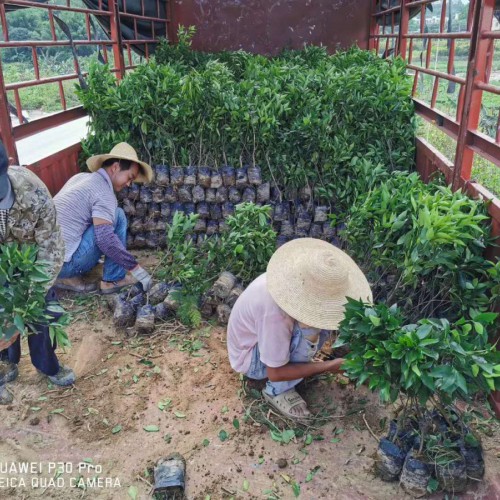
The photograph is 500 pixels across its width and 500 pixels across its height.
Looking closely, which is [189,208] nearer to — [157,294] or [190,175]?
[190,175]

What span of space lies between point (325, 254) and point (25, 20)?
25.3m

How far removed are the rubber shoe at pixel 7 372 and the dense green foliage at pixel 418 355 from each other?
2217 mm

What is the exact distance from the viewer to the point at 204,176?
16.2ft

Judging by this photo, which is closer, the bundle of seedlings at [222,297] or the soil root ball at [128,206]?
the bundle of seedlings at [222,297]

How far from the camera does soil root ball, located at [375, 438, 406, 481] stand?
2412mm

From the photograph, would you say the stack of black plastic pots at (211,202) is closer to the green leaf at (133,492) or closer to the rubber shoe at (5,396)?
the rubber shoe at (5,396)

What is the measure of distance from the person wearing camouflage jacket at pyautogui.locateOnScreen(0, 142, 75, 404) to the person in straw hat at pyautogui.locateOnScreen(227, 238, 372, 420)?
112 centimetres

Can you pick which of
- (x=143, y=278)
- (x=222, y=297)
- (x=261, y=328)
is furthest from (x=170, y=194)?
(x=261, y=328)

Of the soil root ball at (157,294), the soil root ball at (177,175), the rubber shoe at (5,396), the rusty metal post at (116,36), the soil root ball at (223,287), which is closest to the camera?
the rubber shoe at (5,396)

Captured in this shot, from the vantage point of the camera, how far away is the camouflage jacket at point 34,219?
2592 millimetres

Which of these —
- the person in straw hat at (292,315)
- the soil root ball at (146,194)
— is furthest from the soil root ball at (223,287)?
the soil root ball at (146,194)

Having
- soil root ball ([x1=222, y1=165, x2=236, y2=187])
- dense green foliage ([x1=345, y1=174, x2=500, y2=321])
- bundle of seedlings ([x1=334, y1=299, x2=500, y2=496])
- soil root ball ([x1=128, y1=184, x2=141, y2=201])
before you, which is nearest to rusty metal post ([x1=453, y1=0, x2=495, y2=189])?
dense green foliage ([x1=345, y1=174, x2=500, y2=321])

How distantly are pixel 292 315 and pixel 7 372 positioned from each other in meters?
1.99

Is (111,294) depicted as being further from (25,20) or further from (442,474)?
(25,20)
